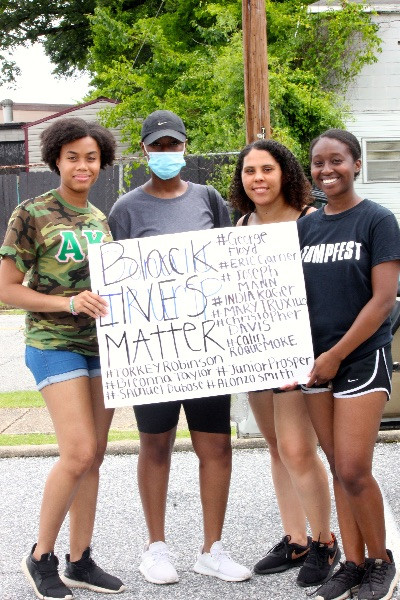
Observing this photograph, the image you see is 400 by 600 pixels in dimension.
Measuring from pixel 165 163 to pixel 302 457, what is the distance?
5.01ft

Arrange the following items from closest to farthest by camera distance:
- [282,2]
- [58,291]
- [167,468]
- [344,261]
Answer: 1. [344,261]
2. [58,291]
3. [167,468]
4. [282,2]

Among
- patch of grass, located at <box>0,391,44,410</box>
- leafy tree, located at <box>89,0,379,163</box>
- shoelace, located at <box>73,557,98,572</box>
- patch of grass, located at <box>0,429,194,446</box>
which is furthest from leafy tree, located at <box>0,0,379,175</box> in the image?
shoelace, located at <box>73,557,98,572</box>

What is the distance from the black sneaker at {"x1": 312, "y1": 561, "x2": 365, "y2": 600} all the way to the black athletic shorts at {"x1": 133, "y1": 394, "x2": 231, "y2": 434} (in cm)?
86

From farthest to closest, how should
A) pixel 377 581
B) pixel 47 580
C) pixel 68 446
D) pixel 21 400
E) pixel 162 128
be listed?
pixel 21 400, pixel 162 128, pixel 47 580, pixel 68 446, pixel 377 581

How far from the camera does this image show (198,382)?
428 centimetres

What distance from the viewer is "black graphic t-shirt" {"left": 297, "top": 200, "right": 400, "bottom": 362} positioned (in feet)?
12.7

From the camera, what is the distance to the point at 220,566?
453cm

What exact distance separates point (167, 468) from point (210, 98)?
16.8m

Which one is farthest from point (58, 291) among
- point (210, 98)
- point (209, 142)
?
point (210, 98)

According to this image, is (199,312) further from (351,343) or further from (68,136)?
(68,136)

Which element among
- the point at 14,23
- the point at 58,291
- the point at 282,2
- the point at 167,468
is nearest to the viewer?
the point at 58,291

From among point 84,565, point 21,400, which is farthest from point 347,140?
point 21,400

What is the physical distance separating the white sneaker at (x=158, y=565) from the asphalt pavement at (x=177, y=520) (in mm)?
39

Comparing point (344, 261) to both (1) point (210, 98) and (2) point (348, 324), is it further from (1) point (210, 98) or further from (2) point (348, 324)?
(1) point (210, 98)
